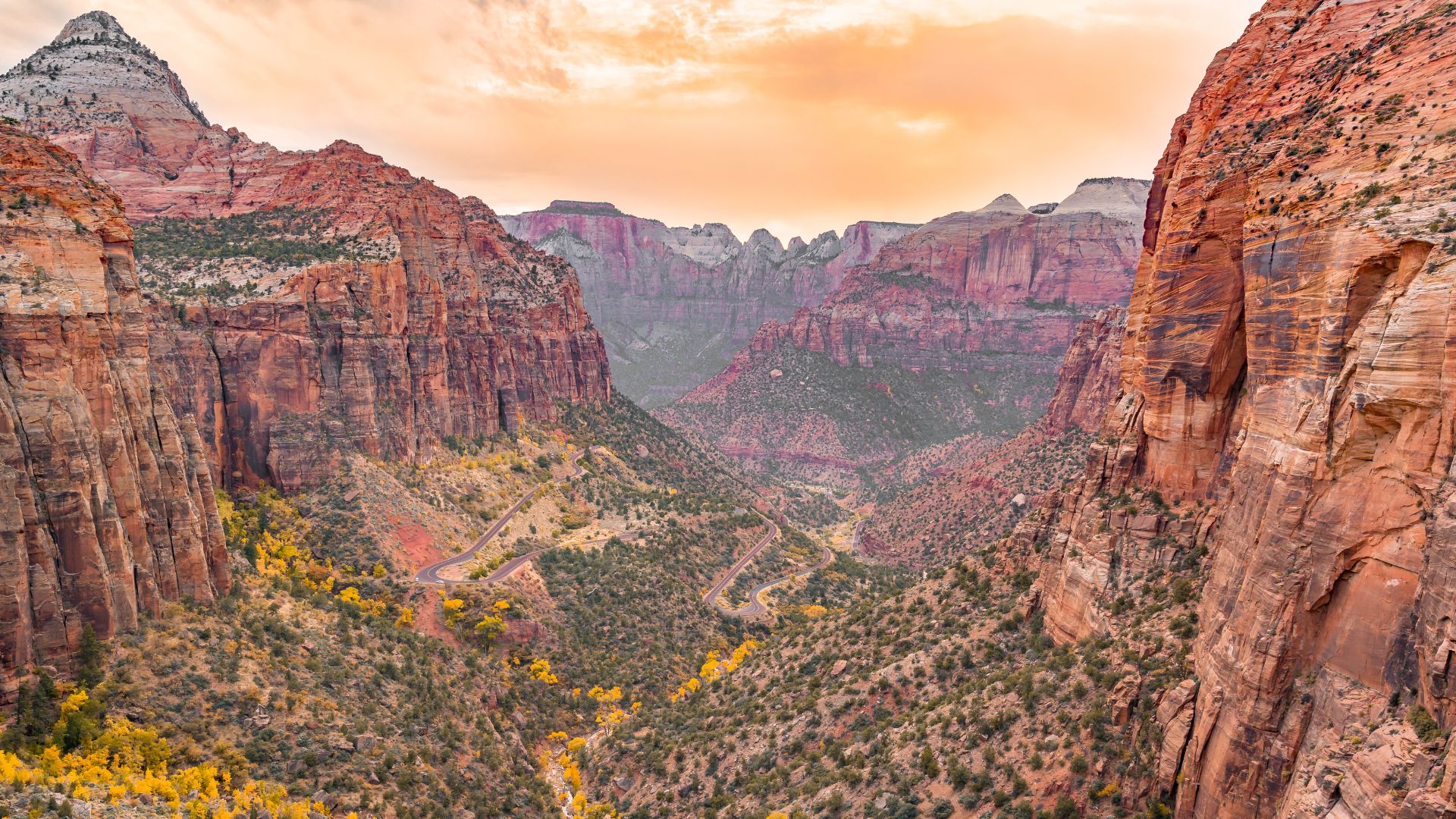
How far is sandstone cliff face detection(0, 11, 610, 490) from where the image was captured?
69312 millimetres

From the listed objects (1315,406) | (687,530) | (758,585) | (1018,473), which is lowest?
(758,585)

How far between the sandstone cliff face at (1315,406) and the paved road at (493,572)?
56.5 m

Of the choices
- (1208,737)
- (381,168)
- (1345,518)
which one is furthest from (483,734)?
(381,168)

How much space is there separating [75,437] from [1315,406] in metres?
51.9

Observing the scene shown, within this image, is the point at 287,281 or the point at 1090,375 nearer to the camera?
the point at 287,281

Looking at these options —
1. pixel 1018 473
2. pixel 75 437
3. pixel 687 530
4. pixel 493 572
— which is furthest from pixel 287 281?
pixel 1018 473

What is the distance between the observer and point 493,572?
253ft

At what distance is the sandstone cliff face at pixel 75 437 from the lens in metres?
35.8

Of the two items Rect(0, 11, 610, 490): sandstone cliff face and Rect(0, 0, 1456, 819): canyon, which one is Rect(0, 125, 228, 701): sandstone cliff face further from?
Rect(0, 11, 610, 490): sandstone cliff face

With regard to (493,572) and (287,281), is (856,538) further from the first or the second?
(287,281)

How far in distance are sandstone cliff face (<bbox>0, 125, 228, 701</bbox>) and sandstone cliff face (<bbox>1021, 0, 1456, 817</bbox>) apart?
162ft

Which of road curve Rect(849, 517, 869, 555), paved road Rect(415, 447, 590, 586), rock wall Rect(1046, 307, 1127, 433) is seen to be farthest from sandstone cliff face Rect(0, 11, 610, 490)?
rock wall Rect(1046, 307, 1127, 433)

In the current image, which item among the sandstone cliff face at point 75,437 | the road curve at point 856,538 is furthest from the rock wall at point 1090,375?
the sandstone cliff face at point 75,437

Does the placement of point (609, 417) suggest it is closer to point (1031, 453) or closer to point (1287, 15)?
point (1031, 453)
